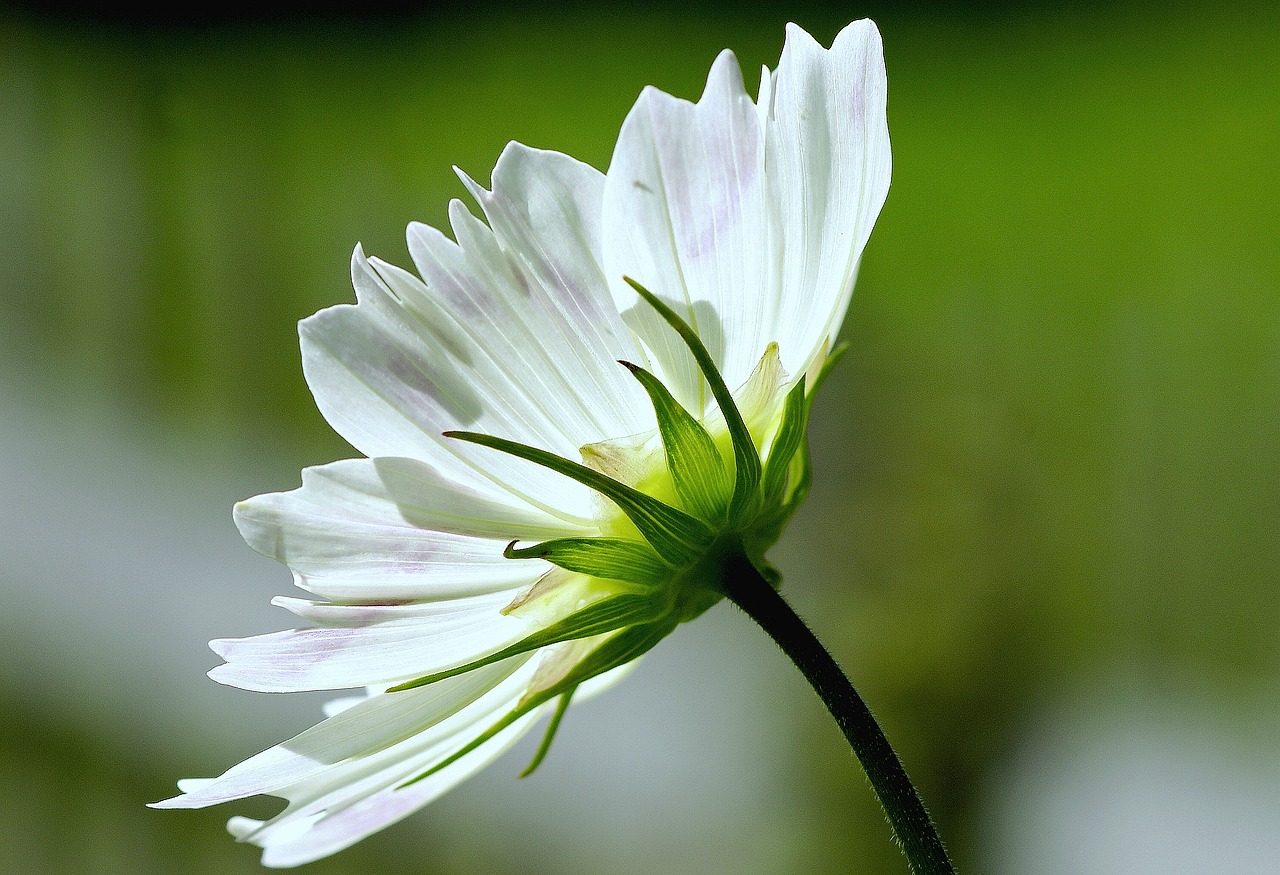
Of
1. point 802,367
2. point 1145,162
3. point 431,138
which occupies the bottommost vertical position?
point 802,367

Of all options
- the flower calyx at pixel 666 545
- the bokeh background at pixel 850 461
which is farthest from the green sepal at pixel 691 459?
the bokeh background at pixel 850 461

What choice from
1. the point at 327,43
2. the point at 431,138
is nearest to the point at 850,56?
the point at 431,138

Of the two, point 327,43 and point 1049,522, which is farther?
point 327,43

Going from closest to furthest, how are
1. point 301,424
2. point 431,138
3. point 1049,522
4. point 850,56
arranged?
1. point 850,56
2. point 1049,522
3. point 301,424
4. point 431,138

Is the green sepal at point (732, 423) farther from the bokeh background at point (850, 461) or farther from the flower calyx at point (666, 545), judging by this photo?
the bokeh background at point (850, 461)

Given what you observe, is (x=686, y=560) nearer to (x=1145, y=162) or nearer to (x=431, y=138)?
(x=1145, y=162)

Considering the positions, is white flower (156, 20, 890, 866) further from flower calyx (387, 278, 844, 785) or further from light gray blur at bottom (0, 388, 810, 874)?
light gray blur at bottom (0, 388, 810, 874)

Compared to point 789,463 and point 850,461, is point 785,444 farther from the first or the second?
point 850,461

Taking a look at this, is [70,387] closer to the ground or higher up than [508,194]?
higher up
